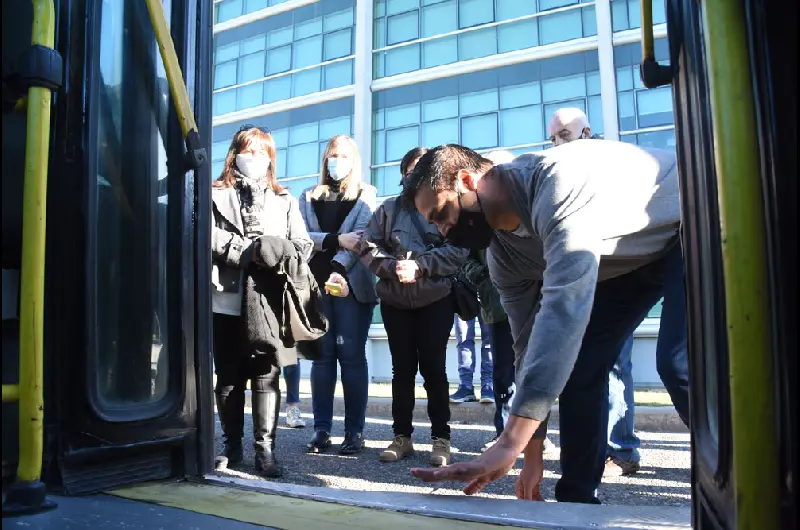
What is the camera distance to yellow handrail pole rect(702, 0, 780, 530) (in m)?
0.88

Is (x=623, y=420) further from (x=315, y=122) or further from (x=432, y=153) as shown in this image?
(x=315, y=122)

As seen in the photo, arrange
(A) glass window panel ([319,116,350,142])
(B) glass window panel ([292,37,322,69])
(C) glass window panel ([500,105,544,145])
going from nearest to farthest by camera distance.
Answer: (C) glass window panel ([500,105,544,145]) → (A) glass window panel ([319,116,350,142]) → (B) glass window panel ([292,37,322,69])

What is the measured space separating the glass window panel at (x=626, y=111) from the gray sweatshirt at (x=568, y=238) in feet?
43.2

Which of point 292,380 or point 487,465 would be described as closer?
point 487,465

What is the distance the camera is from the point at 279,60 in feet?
64.8

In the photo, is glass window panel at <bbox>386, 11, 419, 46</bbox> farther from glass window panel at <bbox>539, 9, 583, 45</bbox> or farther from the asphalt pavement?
the asphalt pavement

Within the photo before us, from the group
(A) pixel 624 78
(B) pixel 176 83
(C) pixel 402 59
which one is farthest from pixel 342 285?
(C) pixel 402 59

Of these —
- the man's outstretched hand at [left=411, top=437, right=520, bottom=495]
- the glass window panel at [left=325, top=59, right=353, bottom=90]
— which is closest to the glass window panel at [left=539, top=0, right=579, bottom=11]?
the glass window panel at [left=325, top=59, right=353, bottom=90]

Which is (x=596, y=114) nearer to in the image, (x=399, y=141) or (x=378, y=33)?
(x=399, y=141)

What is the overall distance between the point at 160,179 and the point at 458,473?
55.5 inches

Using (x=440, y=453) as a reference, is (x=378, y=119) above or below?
above

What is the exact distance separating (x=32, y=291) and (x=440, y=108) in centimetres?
1609

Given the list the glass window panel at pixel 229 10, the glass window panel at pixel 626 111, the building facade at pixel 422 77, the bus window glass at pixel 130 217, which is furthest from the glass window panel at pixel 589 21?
the bus window glass at pixel 130 217

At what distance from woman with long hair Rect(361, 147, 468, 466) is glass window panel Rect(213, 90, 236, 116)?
17.5 metres
